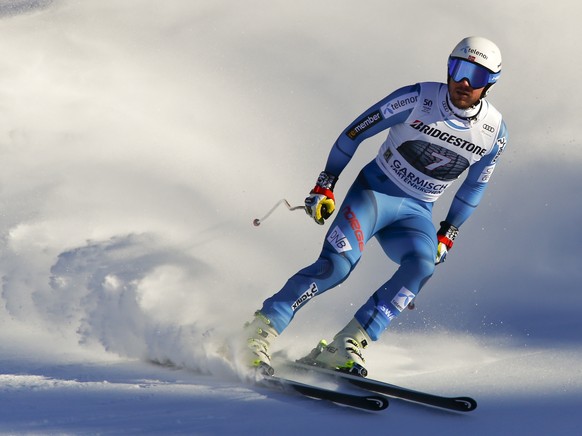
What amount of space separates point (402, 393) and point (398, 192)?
1529 millimetres

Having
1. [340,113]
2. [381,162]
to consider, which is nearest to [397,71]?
[340,113]

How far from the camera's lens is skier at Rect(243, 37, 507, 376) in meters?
5.98

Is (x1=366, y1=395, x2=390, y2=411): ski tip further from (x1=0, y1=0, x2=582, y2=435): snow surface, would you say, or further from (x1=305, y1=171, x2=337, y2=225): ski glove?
(x1=305, y1=171, x2=337, y2=225): ski glove

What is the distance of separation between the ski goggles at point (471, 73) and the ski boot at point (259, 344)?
6.21 feet

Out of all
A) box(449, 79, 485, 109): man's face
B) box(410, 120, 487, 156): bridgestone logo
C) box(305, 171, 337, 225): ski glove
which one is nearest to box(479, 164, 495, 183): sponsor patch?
box(410, 120, 487, 156): bridgestone logo

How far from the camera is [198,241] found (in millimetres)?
8141

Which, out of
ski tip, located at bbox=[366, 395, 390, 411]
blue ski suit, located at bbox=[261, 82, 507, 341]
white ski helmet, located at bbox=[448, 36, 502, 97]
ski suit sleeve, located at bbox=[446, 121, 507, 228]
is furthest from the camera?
ski suit sleeve, located at bbox=[446, 121, 507, 228]

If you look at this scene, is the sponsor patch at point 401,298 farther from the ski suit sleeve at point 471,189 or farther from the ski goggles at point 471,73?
the ski goggles at point 471,73

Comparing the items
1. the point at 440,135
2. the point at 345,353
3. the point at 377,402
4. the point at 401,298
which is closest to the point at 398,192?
the point at 440,135

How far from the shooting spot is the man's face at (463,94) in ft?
19.9

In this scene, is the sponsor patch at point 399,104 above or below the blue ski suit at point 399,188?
above

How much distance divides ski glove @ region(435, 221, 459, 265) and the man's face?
972 millimetres

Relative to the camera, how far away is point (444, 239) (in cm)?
673

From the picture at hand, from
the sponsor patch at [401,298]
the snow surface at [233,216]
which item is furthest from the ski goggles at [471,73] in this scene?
the snow surface at [233,216]
